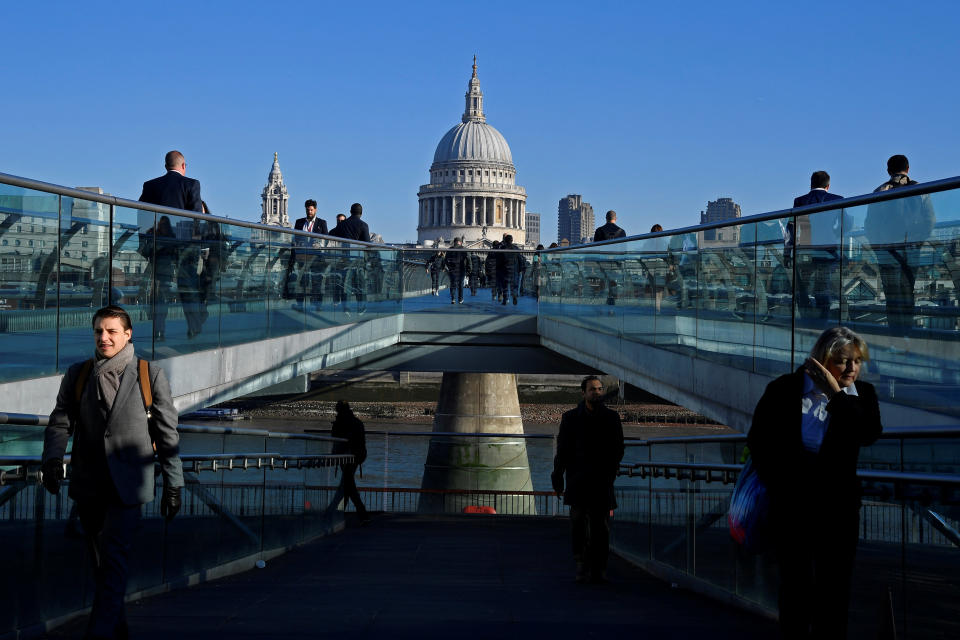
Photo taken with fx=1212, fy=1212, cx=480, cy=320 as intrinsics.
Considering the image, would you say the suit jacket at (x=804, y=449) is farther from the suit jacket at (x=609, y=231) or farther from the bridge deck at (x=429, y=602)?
the suit jacket at (x=609, y=231)

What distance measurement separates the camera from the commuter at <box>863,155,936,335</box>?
20.1 ft

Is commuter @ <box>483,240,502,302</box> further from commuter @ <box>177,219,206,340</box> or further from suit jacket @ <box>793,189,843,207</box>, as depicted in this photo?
commuter @ <box>177,219,206,340</box>

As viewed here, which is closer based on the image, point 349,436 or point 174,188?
point 174,188

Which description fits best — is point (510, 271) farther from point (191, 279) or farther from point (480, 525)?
point (191, 279)

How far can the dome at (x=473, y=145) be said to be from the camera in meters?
150

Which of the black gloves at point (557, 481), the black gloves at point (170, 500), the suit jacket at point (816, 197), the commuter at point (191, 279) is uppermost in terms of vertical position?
the suit jacket at point (816, 197)

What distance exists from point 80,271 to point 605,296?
9013 millimetres

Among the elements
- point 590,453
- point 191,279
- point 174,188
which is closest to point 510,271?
point 174,188

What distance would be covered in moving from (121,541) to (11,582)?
0.56 m

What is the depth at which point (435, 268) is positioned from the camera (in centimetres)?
2433

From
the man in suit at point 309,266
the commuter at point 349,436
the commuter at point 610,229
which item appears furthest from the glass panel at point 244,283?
the commuter at point 610,229

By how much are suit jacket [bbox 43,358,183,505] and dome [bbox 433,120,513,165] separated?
145043 mm

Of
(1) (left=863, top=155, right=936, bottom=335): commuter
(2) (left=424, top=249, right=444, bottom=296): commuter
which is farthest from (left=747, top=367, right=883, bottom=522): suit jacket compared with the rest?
(2) (left=424, top=249, right=444, bottom=296): commuter

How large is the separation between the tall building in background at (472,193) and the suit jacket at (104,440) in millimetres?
135756
